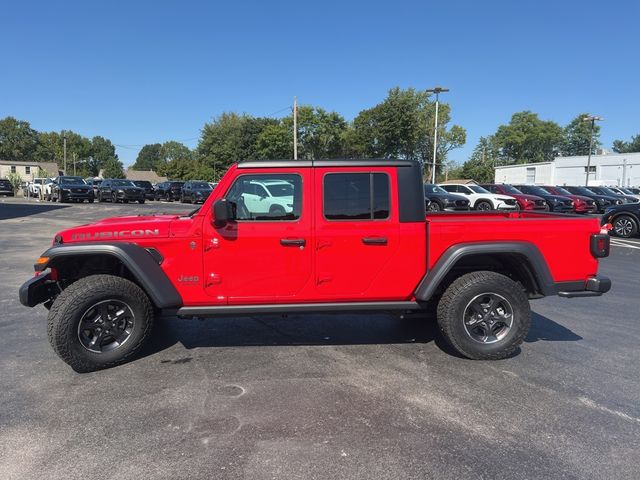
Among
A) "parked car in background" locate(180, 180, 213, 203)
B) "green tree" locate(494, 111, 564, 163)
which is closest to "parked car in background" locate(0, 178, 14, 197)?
"parked car in background" locate(180, 180, 213, 203)

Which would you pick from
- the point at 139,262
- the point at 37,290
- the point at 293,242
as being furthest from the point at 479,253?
the point at 37,290

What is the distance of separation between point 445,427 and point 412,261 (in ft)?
5.05

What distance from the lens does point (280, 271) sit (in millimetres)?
4164

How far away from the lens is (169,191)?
36531 mm

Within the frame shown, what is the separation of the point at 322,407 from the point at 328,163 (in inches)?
84.1

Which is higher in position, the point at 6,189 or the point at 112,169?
the point at 112,169

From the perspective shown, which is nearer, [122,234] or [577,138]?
[122,234]

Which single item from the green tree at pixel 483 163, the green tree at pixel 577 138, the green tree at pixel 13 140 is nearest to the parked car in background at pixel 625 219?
the green tree at pixel 483 163

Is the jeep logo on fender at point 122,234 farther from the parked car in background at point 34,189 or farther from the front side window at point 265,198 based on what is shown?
the parked car in background at point 34,189

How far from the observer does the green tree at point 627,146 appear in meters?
124

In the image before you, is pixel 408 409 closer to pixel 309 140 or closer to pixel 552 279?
pixel 552 279

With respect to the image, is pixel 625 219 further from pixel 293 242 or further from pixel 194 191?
pixel 194 191

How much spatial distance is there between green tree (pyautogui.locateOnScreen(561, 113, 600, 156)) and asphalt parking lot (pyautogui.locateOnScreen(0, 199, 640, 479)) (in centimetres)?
12314

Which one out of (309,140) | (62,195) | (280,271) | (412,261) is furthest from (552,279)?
(309,140)
